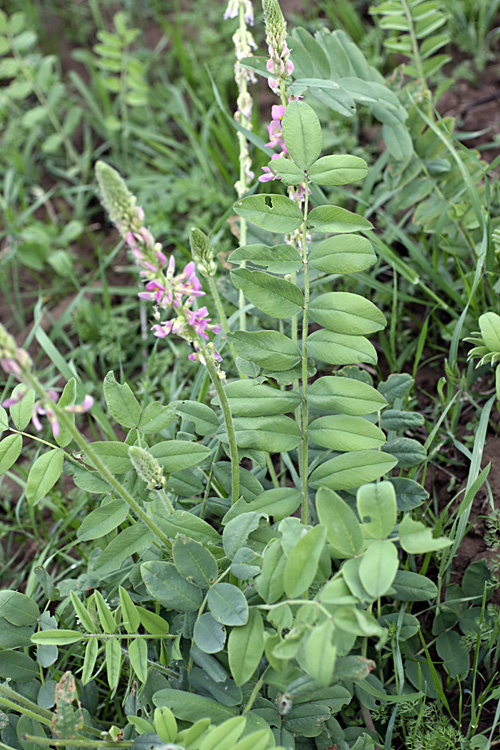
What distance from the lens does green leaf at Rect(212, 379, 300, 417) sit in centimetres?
178

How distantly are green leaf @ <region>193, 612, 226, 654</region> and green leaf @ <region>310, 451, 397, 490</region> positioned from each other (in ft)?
1.46

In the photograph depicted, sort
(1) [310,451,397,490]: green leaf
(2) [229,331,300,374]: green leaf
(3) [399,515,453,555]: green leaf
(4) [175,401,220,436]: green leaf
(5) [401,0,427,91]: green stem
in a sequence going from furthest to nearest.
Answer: (5) [401,0,427,91]: green stem → (4) [175,401,220,436]: green leaf → (2) [229,331,300,374]: green leaf → (1) [310,451,397,490]: green leaf → (3) [399,515,453,555]: green leaf

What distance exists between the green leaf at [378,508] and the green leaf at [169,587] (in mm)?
451

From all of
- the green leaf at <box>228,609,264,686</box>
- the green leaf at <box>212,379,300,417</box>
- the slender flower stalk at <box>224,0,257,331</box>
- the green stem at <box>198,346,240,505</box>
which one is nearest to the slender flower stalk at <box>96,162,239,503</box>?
the green stem at <box>198,346,240,505</box>

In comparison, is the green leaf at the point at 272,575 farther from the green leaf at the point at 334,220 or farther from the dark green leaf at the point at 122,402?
the green leaf at the point at 334,220

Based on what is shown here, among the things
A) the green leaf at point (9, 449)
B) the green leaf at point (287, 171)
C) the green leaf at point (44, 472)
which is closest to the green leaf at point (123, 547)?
the green leaf at point (44, 472)

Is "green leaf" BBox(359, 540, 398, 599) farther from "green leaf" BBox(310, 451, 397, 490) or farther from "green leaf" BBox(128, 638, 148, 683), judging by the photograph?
"green leaf" BBox(128, 638, 148, 683)

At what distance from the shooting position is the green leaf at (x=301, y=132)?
1.72 meters

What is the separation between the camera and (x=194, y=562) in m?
1.51

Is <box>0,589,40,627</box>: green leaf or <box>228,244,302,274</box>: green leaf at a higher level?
<box>228,244,302,274</box>: green leaf

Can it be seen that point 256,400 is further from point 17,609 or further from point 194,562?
point 17,609

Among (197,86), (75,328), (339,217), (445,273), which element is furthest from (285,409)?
(197,86)

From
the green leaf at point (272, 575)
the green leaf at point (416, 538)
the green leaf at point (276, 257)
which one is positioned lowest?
the green leaf at point (272, 575)

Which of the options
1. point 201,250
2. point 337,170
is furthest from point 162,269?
point 337,170
